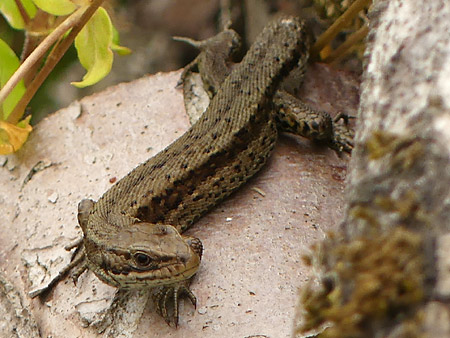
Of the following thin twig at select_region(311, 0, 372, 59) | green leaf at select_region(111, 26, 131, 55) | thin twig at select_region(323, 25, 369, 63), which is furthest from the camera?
thin twig at select_region(323, 25, 369, 63)

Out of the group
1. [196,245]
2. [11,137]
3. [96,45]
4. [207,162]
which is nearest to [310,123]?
[207,162]

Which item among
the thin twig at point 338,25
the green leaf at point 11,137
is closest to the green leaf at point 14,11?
the green leaf at point 11,137

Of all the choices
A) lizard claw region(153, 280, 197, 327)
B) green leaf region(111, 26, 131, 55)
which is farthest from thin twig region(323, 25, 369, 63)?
lizard claw region(153, 280, 197, 327)

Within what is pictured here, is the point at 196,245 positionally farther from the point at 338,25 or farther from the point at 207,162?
the point at 338,25

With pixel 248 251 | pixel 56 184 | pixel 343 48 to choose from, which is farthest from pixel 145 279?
pixel 343 48

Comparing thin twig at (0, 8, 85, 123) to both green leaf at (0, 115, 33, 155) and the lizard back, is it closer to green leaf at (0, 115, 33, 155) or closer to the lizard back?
green leaf at (0, 115, 33, 155)

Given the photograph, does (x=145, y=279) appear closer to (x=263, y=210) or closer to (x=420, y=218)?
(x=263, y=210)
